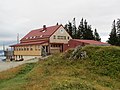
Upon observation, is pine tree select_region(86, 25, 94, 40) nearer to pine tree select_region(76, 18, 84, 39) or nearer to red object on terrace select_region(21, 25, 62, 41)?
pine tree select_region(76, 18, 84, 39)

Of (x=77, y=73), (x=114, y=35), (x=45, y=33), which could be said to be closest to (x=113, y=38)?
(x=114, y=35)

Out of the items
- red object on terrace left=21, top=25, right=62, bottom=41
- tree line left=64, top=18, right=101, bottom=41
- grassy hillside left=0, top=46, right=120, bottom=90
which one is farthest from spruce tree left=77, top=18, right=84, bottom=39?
grassy hillside left=0, top=46, right=120, bottom=90

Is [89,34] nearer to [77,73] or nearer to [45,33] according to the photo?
[45,33]

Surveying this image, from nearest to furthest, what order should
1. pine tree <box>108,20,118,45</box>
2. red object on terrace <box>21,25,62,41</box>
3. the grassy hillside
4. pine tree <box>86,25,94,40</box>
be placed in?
the grassy hillside, red object on terrace <box>21,25,62,41</box>, pine tree <box>108,20,118,45</box>, pine tree <box>86,25,94,40</box>

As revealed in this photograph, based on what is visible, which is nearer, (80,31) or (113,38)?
(113,38)

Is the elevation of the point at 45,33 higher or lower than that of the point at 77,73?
higher

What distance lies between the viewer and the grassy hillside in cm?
1529

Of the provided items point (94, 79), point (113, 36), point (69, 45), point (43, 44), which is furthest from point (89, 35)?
point (94, 79)

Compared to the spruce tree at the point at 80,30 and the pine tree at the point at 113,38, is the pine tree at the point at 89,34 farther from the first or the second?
the pine tree at the point at 113,38

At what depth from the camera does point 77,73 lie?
18.7 m

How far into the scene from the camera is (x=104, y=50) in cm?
2309

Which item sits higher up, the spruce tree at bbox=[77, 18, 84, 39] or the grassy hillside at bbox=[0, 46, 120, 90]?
the spruce tree at bbox=[77, 18, 84, 39]

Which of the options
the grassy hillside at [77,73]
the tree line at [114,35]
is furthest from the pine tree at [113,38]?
the grassy hillside at [77,73]

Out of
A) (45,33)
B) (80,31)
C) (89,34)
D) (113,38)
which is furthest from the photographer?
(80,31)
